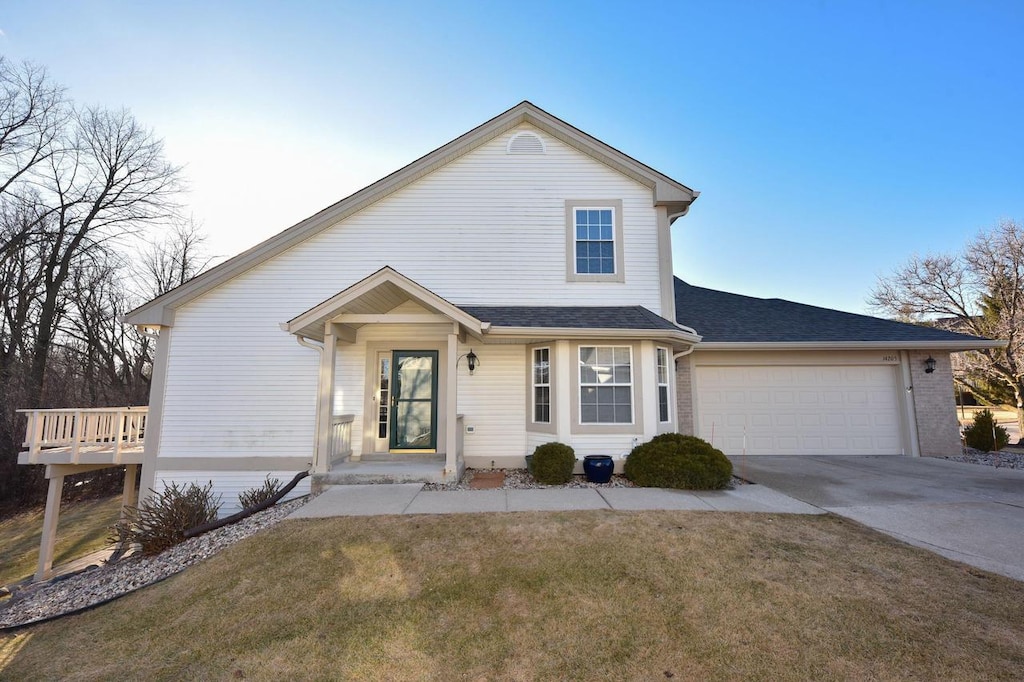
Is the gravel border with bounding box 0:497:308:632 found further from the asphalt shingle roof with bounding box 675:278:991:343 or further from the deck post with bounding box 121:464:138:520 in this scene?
the asphalt shingle roof with bounding box 675:278:991:343

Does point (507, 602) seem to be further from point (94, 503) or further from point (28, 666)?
point (94, 503)

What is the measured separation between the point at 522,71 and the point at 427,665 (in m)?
12.4

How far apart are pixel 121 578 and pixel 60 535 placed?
9.52m

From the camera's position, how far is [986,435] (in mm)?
11570

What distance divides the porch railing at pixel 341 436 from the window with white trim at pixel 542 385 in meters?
3.81

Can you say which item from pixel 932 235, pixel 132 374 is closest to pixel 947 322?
pixel 932 235

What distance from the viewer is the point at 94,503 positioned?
1424cm

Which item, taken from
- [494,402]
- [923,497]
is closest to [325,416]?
[494,402]

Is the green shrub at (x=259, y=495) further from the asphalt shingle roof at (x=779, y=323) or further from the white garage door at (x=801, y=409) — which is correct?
the asphalt shingle roof at (x=779, y=323)

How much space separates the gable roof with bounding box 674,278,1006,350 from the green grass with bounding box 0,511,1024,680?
609 cm

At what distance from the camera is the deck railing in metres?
8.38

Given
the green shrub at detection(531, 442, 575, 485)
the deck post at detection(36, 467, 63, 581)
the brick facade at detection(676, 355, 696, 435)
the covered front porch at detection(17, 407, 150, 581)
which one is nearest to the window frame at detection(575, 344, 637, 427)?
the green shrub at detection(531, 442, 575, 485)

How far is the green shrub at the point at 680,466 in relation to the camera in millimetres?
7016

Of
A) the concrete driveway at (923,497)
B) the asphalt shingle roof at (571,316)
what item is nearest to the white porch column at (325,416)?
the asphalt shingle roof at (571,316)
